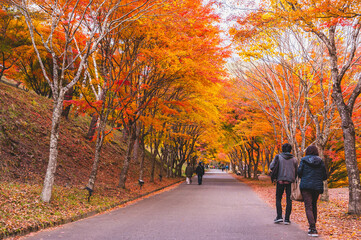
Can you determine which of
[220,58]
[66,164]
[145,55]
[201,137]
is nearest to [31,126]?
[66,164]

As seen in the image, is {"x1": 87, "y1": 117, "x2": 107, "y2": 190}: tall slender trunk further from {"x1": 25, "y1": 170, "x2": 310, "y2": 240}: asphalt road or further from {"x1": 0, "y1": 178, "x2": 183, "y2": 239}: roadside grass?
{"x1": 25, "y1": 170, "x2": 310, "y2": 240}: asphalt road

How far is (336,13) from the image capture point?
649 centimetres

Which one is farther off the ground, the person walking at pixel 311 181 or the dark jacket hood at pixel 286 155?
the dark jacket hood at pixel 286 155

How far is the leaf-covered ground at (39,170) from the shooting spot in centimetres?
668

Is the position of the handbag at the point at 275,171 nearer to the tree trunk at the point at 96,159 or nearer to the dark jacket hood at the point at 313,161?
the dark jacket hood at the point at 313,161

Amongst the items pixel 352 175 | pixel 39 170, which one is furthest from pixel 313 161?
pixel 39 170

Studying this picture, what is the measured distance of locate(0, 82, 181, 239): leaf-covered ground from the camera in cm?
668

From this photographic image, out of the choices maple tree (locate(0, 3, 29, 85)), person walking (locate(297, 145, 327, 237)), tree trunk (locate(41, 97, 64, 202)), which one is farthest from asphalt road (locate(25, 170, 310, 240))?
maple tree (locate(0, 3, 29, 85))

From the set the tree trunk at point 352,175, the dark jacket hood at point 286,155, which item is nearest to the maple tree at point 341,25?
the tree trunk at point 352,175

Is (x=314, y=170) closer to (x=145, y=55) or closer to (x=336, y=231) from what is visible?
(x=336, y=231)

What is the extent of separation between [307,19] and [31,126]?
12.2 m

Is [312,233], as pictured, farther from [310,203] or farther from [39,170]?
[39,170]

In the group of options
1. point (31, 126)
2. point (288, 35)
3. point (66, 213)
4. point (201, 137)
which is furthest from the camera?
point (201, 137)

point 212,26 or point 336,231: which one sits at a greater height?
point 212,26
